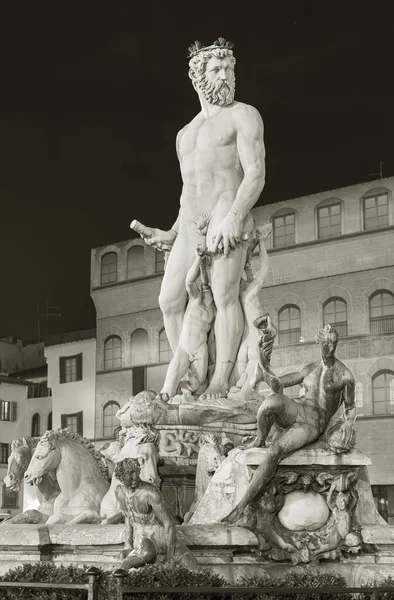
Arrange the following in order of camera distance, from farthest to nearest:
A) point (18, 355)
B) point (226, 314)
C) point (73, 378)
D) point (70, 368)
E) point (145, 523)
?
point (18, 355) < point (70, 368) < point (73, 378) < point (226, 314) < point (145, 523)

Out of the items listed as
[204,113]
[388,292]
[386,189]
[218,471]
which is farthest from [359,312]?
[218,471]

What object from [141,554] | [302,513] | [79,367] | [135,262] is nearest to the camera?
[141,554]

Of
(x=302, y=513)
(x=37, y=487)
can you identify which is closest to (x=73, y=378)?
(x=37, y=487)

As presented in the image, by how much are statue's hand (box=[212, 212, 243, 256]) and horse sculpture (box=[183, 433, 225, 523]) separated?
2.43 metres

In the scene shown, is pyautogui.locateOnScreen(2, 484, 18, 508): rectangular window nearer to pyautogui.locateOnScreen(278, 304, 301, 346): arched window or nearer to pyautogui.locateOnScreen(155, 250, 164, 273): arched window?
pyautogui.locateOnScreen(155, 250, 164, 273): arched window

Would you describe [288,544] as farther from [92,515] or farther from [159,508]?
[92,515]

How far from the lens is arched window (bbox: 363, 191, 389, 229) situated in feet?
146

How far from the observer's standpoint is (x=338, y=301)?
45.1 meters

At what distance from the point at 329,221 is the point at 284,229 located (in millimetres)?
2102

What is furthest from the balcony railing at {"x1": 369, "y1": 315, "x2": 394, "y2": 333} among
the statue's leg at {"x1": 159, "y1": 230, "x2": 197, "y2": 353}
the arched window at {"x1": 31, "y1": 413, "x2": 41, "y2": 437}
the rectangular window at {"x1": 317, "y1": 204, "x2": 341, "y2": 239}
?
the statue's leg at {"x1": 159, "y1": 230, "x2": 197, "y2": 353}

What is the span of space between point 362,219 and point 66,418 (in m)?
17.1

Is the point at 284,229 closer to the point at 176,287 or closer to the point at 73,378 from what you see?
the point at 73,378

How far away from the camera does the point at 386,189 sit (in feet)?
145

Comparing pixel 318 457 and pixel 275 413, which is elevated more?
pixel 275 413
